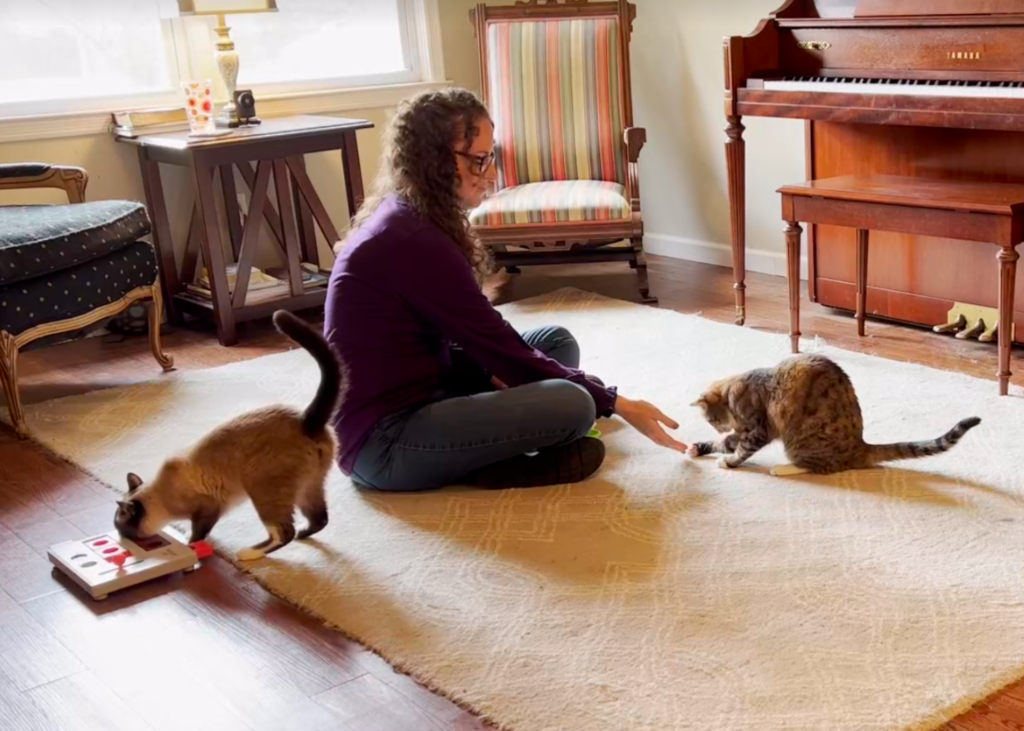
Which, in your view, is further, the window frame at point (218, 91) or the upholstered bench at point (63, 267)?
the window frame at point (218, 91)

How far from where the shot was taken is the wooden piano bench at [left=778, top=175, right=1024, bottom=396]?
9.77ft

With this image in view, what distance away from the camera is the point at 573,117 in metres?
4.67

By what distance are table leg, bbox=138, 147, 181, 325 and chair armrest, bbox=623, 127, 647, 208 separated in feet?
5.67

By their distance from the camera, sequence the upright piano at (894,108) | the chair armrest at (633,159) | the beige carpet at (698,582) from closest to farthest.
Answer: the beige carpet at (698,582) < the upright piano at (894,108) < the chair armrest at (633,159)

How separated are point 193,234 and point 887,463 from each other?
9.48ft

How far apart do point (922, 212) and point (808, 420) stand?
862 mm

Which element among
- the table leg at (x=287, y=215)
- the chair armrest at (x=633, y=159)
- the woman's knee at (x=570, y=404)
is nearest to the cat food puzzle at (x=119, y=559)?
the woman's knee at (x=570, y=404)

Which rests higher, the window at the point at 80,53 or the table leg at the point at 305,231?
the window at the point at 80,53

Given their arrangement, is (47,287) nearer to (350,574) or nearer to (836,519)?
(350,574)

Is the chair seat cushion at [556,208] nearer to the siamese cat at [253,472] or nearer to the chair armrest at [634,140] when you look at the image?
the chair armrest at [634,140]

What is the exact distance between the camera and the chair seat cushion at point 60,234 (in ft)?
11.0

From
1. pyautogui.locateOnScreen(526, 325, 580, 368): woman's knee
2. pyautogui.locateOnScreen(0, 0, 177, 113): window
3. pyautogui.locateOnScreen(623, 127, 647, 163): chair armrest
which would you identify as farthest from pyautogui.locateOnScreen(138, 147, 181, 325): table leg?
pyautogui.locateOnScreen(526, 325, 580, 368): woman's knee

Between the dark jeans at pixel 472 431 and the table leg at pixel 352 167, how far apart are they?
1967mm

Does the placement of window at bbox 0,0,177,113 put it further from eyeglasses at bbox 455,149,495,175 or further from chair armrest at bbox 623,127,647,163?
eyeglasses at bbox 455,149,495,175
